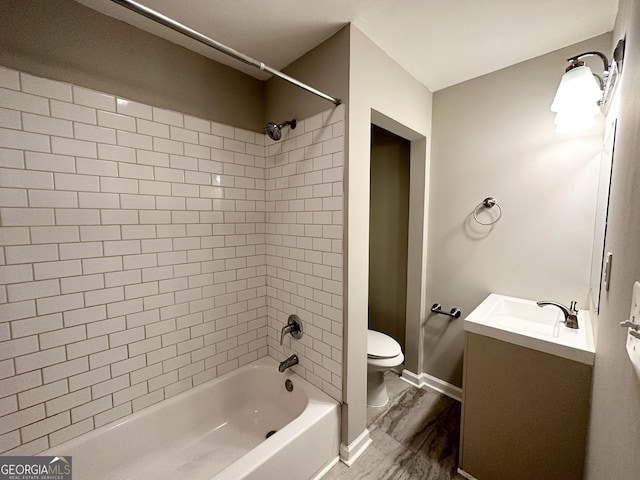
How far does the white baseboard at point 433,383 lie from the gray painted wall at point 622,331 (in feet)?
3.64

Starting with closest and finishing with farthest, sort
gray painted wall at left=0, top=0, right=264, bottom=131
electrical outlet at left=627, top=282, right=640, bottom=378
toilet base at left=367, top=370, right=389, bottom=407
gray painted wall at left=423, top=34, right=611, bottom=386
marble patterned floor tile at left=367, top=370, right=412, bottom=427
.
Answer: electrical outlet at left=627, top=282, right=640, bottom=378 < gray painted wall at left=0, top=0, right=264, bottom=131 < gray painted wall at left=423, top=34, right=611, bottom=386 < marble patterned floor tile at left=367, top=370, right=412, bottom=427 < toilet base at left=367, top=370, right=389, bottom=407

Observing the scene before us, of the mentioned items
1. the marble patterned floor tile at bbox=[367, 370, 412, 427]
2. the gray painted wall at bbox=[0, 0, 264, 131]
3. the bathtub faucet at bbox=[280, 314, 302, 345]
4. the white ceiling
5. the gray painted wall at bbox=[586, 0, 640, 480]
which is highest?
the white ceiling

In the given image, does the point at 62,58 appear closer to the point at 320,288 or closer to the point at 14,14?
the point at 14,14

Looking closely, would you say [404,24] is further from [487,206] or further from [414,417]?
[414,417]

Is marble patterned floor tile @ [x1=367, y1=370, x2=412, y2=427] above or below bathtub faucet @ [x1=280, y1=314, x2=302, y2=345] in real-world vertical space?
below

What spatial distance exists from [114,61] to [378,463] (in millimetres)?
2538

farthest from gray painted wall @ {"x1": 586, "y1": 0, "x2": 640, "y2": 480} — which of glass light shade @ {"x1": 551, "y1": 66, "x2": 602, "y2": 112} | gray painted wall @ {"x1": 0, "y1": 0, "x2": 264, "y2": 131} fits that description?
gray painted wall @ {"x1": 0, "y1": 0, "x2": 264, "y2": 131}

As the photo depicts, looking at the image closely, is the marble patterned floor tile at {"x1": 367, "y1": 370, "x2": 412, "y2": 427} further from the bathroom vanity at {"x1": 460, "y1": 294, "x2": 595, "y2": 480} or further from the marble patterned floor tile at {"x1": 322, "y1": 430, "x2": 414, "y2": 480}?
the bathroom vanity at {"x1": 460, "y1": 294, "x2": 595, "y2": 480}

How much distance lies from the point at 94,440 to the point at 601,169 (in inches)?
113

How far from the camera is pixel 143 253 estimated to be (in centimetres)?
134

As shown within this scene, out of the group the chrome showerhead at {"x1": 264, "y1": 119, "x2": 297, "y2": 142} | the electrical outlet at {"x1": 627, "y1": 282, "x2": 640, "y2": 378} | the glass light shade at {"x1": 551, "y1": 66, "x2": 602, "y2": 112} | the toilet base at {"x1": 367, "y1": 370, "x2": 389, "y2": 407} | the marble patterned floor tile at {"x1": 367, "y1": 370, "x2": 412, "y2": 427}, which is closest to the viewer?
the electrical outlet at {"x1": 627, "y1": 282, "x2": 640, "y2": 378}

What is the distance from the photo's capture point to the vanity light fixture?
1116mm

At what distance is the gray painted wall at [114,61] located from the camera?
1.02 m

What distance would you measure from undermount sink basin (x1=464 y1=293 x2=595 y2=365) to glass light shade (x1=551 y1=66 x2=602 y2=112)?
42.6 inches
